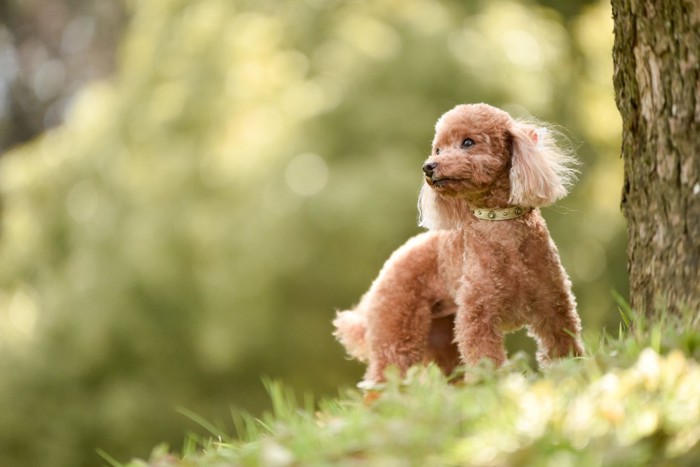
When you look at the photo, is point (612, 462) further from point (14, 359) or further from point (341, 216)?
point (14, 359)

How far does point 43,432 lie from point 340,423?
361 inches

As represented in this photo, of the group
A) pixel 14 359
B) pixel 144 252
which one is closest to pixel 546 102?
pixel 144 252

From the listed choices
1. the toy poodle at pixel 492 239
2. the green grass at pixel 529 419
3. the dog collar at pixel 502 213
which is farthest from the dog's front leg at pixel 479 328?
the dog collar at pixel 502 213

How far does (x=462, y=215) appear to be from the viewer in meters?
3.19

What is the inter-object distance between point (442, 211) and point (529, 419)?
957 mm

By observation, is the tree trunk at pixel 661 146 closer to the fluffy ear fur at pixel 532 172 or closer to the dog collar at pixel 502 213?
the fluffy ear fur at pixel 532 172

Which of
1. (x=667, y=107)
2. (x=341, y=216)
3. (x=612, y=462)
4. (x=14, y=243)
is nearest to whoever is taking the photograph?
(x=612, y=462)

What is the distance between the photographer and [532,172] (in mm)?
2990

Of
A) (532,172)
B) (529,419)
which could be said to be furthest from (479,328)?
(529,419)

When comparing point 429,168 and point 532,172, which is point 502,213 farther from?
point 429,168

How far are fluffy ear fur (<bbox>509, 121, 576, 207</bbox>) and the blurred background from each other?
5.70 meters

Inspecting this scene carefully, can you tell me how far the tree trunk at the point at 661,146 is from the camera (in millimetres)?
3117

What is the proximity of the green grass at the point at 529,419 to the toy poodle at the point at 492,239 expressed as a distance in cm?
18

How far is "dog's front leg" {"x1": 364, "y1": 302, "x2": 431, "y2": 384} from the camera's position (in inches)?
132
